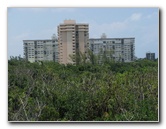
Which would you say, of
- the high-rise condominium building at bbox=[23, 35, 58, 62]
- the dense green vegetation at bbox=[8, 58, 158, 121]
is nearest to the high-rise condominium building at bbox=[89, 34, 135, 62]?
the dense green vegetation at bbox=[8, 58, 158, 121]

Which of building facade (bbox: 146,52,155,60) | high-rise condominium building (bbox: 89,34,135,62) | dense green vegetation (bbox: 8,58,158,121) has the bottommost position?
dense green vegetation (bbox: 8,58,158,121)

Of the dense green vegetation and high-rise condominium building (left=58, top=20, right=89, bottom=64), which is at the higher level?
high-rise condominium building (left=58, top=20, right=89, bottom=64)

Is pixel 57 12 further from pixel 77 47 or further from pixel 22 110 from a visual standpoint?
pixel 22 110

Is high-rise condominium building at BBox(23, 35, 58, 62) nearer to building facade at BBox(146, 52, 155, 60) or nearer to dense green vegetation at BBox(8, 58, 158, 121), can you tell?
dense green vegetation at BBox(8, 58, 158, 121)

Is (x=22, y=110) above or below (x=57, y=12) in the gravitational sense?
below

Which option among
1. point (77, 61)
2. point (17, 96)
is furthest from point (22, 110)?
point (77, 61)

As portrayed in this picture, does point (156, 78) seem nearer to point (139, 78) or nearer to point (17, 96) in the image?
point (139, 78)
